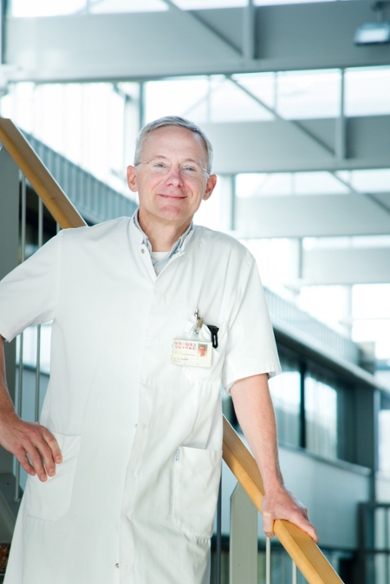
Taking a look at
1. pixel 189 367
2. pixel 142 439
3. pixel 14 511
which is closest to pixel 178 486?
pixel 142 439

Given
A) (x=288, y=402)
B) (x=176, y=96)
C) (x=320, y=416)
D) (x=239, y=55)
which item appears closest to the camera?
(x=239, y=55)

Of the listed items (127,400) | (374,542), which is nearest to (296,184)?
(127,400)

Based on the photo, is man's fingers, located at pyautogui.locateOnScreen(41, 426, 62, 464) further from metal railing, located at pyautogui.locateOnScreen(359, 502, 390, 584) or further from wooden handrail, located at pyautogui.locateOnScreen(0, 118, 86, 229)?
metal railing, located at pyautogui.locateOnScreen(359, 502, 390, 584)

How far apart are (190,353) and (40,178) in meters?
1.14

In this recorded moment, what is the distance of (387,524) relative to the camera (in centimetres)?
2200

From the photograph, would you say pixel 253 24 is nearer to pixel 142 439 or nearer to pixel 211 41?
pixel 211 41

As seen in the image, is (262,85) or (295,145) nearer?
(295,145)

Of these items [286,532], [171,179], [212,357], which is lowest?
[286,532]

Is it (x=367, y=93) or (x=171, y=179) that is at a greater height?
(x=367, y=93)

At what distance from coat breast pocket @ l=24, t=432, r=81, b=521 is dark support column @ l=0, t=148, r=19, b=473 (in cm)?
99

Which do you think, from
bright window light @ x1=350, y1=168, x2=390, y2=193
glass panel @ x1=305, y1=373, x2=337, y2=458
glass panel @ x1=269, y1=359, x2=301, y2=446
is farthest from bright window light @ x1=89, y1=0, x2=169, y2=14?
glass panel @ x1=305, y1=373, x2=337, y2=458

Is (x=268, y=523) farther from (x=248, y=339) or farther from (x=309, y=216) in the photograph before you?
(x=309, y=216)

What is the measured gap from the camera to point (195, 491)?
2111 millimetres

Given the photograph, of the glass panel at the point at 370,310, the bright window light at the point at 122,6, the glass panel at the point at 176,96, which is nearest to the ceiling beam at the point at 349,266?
the glass panel at the point at 370,310
